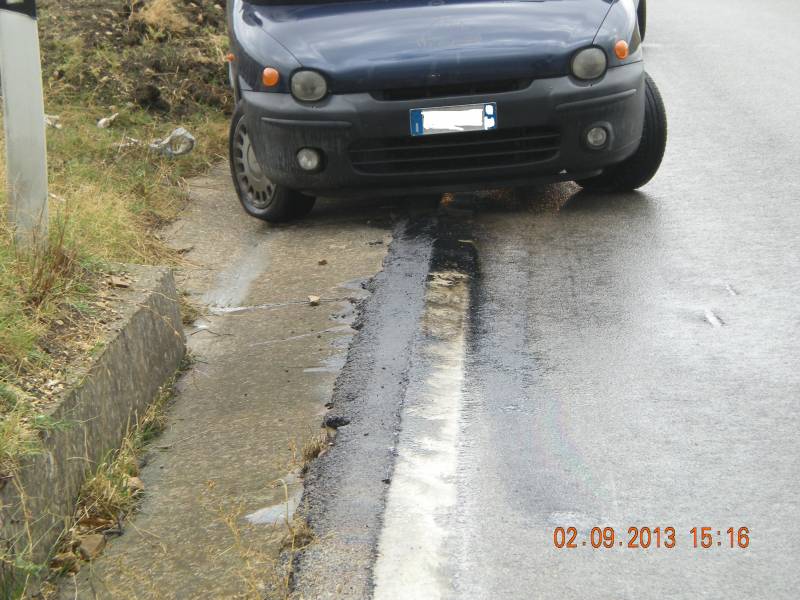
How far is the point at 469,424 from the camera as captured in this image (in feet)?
13.9

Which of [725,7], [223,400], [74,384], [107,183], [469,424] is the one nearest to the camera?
[74,384]

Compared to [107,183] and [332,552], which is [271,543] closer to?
[332,552]

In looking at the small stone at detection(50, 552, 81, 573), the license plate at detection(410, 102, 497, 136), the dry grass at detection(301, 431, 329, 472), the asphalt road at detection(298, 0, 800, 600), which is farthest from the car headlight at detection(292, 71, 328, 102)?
the small stone at detection(50, 552, 81, 573)

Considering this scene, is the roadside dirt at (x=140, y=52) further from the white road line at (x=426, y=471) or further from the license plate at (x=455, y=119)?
the white road line at (x=426, y=471)

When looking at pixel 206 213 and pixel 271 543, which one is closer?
pixel 271 543

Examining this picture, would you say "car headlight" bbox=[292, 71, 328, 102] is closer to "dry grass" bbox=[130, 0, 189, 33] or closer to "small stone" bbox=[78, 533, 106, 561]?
"small stone" bbox=[78, 533, 106, 561]

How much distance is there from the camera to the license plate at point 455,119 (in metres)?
6.50

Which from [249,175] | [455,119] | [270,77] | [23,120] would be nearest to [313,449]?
[23,120]

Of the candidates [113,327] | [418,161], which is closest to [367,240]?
[418,161]

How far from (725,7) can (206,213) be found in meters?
10.5

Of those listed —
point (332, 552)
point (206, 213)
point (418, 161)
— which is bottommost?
point (206, 213)

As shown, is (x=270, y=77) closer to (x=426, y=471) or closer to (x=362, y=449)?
(x=362, y=449)

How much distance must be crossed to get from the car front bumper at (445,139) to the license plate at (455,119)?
35 millimetres

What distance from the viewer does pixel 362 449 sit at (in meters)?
4.08
